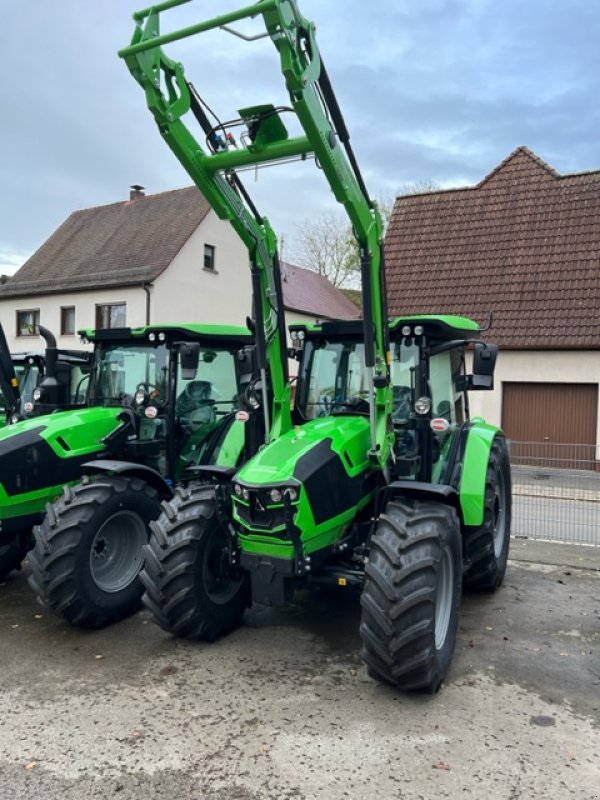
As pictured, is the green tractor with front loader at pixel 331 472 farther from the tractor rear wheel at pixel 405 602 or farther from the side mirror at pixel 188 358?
the side mirror at pixel 188 358

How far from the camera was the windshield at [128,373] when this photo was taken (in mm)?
6453

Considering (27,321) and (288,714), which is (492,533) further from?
(27,321)

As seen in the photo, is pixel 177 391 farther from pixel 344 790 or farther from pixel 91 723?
pixel 344 790

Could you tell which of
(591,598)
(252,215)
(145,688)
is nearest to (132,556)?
(145,688)

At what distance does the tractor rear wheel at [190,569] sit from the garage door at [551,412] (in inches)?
465

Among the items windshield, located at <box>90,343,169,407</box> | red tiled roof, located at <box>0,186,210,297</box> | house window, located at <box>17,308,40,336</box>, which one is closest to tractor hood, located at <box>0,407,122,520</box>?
windshield, located at <box>90,343,169,407</box>

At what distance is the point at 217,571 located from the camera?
4.94 meters

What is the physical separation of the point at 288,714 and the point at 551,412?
13.9 meters

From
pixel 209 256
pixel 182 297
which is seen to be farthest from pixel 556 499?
pixel 209 256

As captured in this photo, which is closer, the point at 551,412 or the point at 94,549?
the point at 94,549

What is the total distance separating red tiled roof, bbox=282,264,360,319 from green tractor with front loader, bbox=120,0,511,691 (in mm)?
19965

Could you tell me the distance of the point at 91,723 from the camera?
3.87 meters

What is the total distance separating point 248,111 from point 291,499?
2.40 metres

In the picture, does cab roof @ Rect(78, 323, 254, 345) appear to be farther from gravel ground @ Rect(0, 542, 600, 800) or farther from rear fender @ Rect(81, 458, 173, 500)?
gravel ground @ Rect(0, 542, 600, 800)
